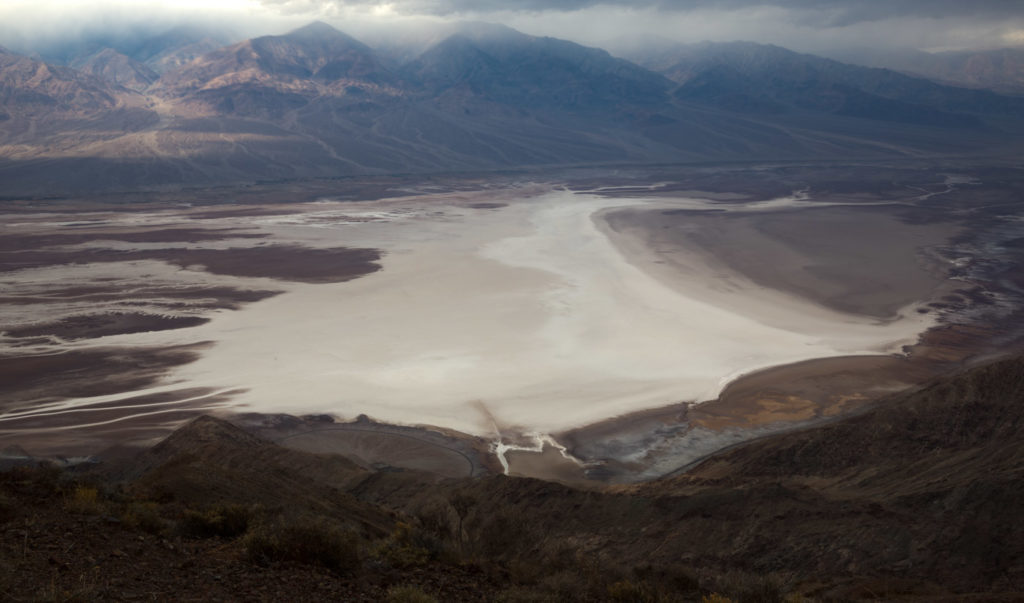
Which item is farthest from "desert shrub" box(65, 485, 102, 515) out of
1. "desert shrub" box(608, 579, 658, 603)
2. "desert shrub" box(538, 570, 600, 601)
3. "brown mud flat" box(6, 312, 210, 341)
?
"brown mud flat" box(6, 312, 210, 341)

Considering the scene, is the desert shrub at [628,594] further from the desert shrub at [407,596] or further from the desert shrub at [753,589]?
the desert shrub at [407,596]

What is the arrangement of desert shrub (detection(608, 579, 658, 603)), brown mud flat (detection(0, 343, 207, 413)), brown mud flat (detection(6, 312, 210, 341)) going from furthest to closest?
brown mud flat (detection(6, 312, 210, 341)) → brown mud flat (detection(0, 343, 207, 413)) → desert shrub (detection(608, 579, 658, 603))

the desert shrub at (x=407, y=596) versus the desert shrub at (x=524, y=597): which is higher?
the desert shrub at (x=407, y=596)

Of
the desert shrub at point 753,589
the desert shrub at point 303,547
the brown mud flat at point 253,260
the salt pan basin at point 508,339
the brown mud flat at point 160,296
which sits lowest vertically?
the salt pan basin at point 508,339

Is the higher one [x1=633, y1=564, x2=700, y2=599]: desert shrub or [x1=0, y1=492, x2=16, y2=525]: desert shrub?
[x1=0, y1=492, x2=16, y2=525]: desert shrub

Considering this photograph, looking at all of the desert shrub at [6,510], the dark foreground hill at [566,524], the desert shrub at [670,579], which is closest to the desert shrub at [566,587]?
the dark foreground hill at [566,524]

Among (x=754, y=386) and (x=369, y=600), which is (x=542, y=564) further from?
(x=754, y=386)

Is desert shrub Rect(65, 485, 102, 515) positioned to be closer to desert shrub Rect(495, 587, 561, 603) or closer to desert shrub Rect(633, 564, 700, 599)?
desert shrub Rect(495, 587, 561, 603)
